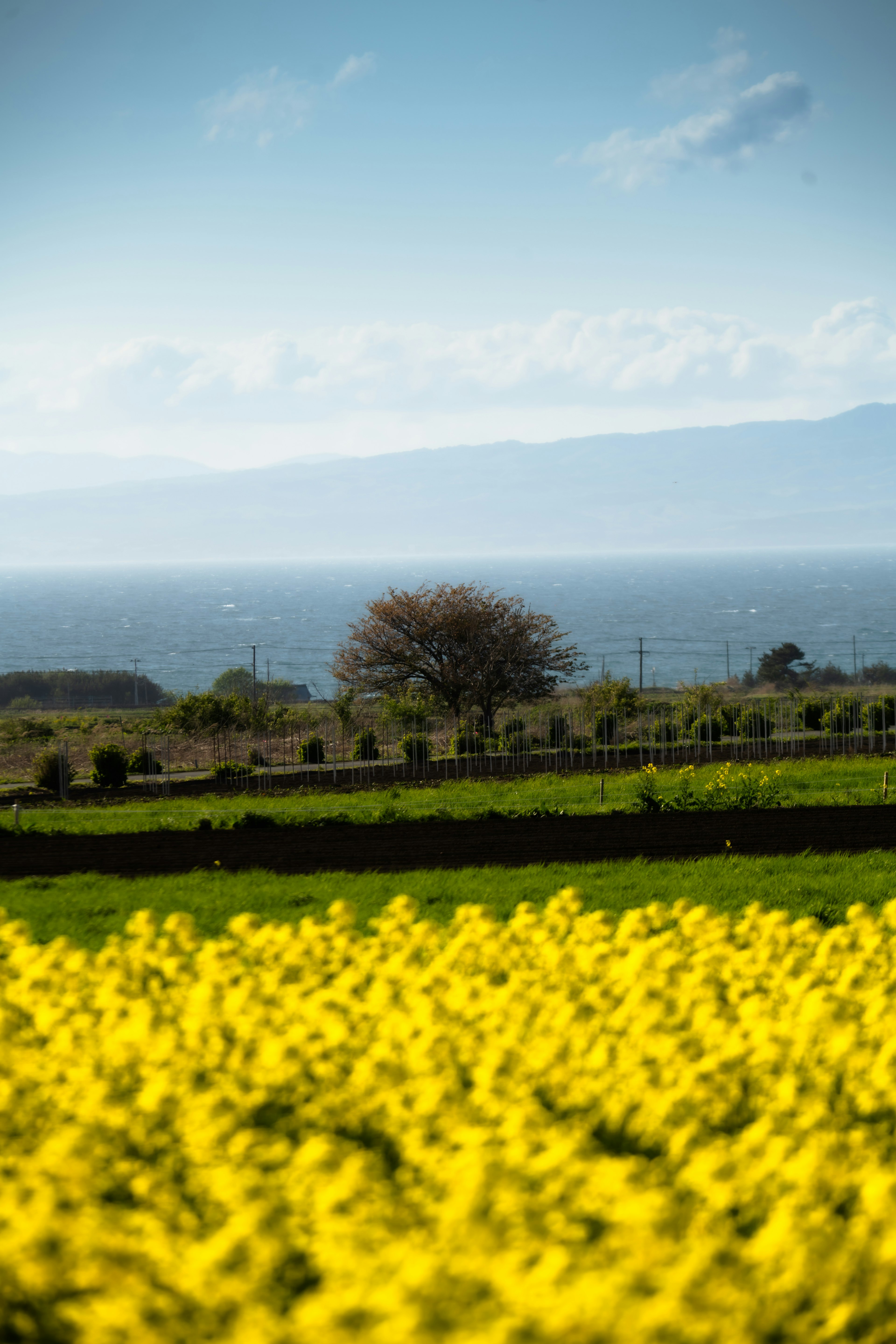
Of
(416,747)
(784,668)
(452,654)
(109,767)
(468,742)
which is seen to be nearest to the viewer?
(109,767)

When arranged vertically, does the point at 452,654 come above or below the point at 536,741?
above

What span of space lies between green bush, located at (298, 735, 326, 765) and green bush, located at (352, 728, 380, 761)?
2.92 feet

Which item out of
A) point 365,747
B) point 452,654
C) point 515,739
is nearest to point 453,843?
point 515,739

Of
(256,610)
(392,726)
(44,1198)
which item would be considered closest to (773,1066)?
(44,1198)

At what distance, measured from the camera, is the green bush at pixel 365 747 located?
27.9 meters

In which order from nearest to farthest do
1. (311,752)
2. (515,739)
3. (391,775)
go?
(391,775) < (515,739) < (311,752)

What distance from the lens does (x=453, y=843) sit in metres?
14.2

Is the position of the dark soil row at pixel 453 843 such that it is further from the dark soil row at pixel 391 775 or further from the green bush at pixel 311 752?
the green bush at pixel 311 752

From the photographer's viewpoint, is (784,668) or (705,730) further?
(784,668)

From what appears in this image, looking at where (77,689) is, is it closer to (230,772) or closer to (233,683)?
(233,683)

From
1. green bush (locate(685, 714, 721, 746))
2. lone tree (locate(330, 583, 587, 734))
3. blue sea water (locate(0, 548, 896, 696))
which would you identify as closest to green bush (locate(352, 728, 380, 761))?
lone tree (locate(330, 583, 587, 734))

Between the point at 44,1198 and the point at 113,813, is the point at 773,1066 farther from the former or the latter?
the point at 113,813

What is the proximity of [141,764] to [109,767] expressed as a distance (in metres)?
3.01

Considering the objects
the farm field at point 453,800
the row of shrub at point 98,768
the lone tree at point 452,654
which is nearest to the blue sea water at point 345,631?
the lone tree at point 452,654
